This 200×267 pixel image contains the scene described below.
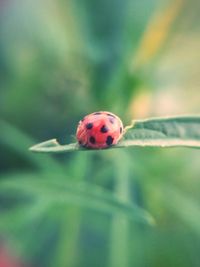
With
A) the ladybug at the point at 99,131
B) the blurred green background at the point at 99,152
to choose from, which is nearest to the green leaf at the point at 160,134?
the ladybug at the point at 99,131

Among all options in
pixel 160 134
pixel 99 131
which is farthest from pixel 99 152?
pixel 160 134

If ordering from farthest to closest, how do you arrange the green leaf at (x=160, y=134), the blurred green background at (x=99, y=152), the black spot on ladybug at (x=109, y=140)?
the blurred green background at (x=99, y=152) < the black spot on ladybug at (x=109, y=140) < the green leaf at (x=160, y=134)

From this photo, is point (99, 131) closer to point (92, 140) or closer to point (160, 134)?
point (92, 140)

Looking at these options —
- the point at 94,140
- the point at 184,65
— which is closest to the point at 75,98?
the point at 184,65

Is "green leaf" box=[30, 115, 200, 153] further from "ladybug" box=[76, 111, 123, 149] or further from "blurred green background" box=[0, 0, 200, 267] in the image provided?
"blurred green background" box=[0, 0, 200, 267]

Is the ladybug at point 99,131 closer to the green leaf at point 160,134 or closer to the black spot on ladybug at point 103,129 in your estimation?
the black spot on ladybug at point 103,129

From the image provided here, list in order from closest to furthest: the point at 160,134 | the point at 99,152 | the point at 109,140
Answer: the point at 160,134
the point at 109,140
the point at 99,152
